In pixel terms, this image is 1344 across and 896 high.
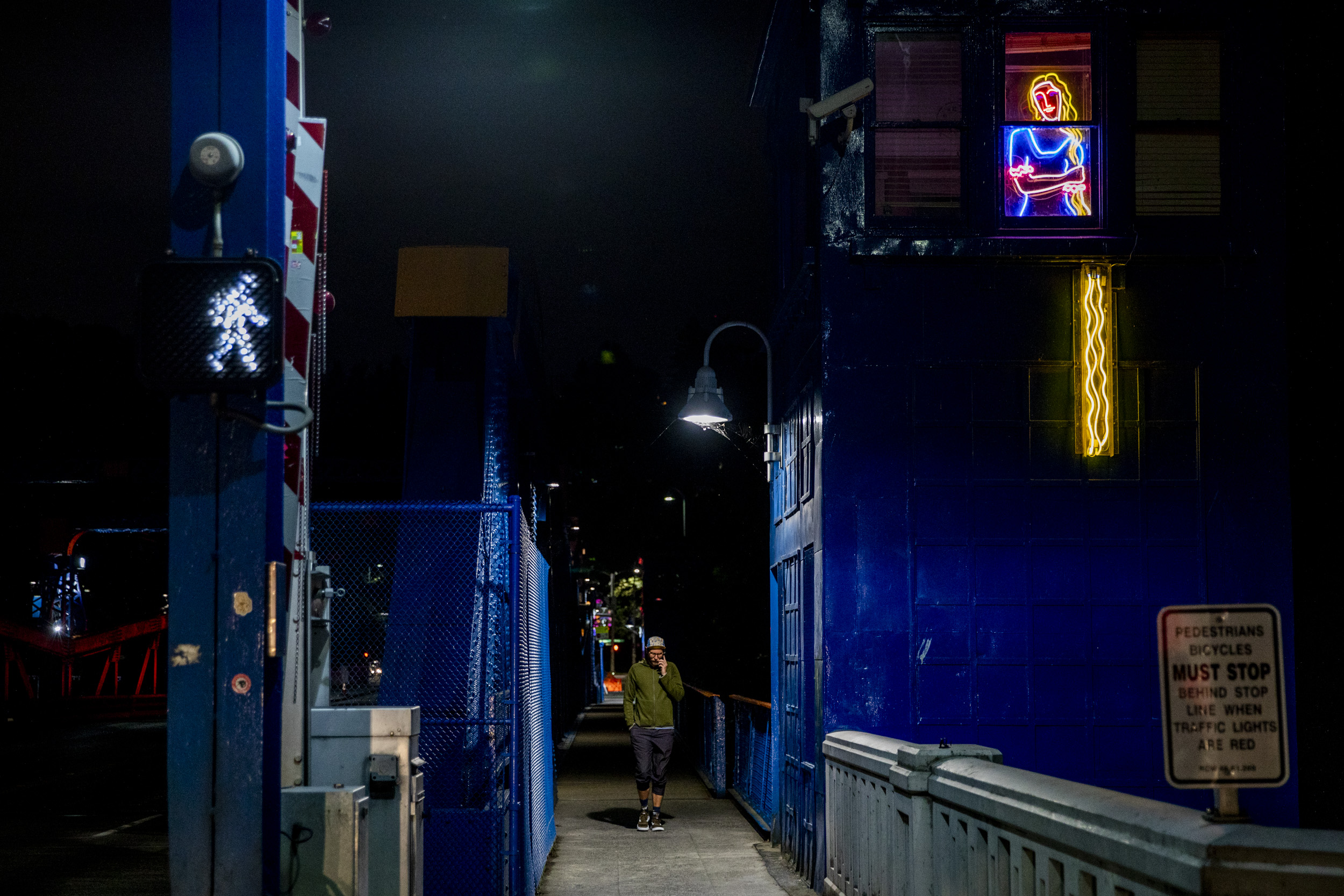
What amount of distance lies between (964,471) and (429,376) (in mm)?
7767

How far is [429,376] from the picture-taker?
17188 mm

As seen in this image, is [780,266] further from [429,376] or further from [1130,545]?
[1130,545]

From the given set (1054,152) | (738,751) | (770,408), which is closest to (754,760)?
(738,751)

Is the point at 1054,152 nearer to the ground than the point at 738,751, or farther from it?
farther from it

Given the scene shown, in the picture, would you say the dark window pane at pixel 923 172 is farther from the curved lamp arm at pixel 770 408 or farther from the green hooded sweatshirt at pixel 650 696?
the green hooded sweatshirt at pixel 650 696

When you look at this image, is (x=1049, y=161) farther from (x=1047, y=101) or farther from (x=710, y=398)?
(x=710, y=398)

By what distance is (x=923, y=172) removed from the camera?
1217cm

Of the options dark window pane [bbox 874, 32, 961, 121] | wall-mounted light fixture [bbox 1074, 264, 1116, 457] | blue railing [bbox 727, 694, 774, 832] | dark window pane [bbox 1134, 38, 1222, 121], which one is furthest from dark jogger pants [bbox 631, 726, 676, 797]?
dark window pane [bbox 1134, 38, 1222, 121]

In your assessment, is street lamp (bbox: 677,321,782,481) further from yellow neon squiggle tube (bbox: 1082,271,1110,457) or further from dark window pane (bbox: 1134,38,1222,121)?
dark window pane (bbox: 1134,38,1222,121)

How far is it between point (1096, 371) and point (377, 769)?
721 centimetres

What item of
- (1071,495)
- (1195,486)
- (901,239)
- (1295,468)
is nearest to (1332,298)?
(1295,468)

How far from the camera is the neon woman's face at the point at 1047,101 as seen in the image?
12188 millimetres

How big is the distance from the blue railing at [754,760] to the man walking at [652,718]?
1.16m

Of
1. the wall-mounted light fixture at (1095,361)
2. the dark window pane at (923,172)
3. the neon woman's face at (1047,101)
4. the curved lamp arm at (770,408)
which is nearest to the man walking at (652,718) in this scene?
the curved lamp arm at (770,408)
